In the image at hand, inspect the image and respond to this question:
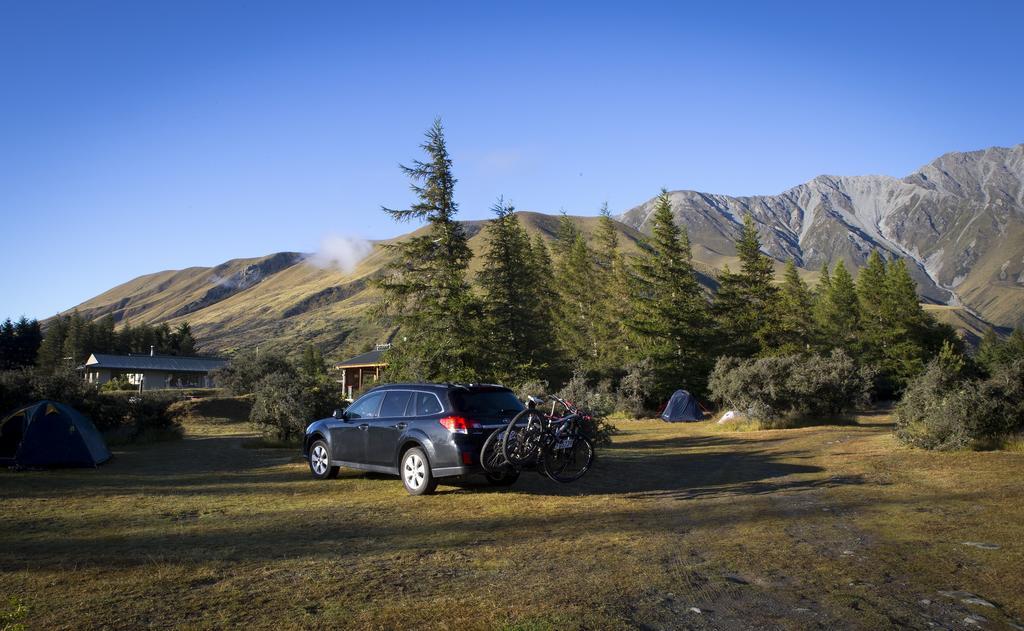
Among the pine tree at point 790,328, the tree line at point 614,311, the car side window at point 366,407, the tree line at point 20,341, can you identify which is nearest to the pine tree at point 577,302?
the tree line at point 614,311

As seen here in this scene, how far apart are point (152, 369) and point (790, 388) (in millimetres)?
75078

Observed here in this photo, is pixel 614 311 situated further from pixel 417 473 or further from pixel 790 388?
pixel 417 473

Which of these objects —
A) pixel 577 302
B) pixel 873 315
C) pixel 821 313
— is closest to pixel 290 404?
pixel 577 302

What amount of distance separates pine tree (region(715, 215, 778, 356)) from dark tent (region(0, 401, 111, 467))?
36.3m

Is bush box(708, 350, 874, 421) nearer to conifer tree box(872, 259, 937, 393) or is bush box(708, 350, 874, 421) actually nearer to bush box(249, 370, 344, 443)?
bush box(249, 370, 344, 443)

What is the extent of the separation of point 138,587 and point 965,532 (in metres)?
7.44

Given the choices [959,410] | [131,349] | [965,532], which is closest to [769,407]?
[959,410]

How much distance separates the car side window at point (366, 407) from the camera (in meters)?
10.4

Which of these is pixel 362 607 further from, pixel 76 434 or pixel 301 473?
pixel 76 434

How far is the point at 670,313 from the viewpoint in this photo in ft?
125

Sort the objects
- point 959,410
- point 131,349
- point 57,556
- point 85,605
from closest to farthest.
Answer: point 85,605 → point 57,556 → point 959,410 → point 131,349

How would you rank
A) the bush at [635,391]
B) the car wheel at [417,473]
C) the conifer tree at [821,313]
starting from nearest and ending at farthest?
the car wheel at [417,473]
the bush at [635,391]
the conifer tree at [821,313]

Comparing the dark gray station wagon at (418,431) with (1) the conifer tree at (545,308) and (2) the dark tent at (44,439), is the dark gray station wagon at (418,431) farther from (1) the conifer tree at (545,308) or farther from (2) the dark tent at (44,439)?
(1) the conifer tree at (545,308)

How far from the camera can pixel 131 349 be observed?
332 feet
